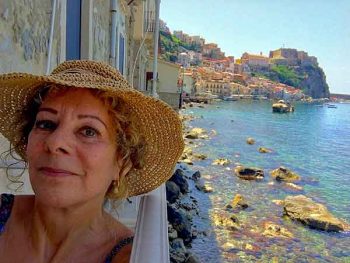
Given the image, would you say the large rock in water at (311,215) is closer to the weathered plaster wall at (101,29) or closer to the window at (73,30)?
the weathered plaster wall at (101,29)

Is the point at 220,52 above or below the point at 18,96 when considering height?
above

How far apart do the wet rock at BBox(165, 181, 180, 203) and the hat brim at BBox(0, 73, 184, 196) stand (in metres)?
13.3

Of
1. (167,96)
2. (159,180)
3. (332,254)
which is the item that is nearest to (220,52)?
(167,96)

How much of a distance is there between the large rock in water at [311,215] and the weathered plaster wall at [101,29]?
10.4 metres

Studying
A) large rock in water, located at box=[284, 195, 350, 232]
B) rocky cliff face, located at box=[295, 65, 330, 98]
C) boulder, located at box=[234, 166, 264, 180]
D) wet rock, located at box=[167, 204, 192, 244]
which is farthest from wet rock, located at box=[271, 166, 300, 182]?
rocky cliff face, located at box=[295, 65, 330, 98]

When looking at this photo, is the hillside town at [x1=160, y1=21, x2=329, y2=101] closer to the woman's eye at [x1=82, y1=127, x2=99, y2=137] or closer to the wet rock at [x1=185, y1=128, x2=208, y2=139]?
the wet rock at [x1=185, y1=128, x2=208, y2=139]

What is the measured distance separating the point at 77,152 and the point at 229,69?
133075 mm

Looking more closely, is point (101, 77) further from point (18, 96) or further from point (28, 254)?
point (28, 254)

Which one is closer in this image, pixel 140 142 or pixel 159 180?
pixel 140 142

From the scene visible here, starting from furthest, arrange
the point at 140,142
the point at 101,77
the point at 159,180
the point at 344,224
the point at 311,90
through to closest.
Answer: the point at 311,90 → the point at 344,224 → the point at 159,180 → the point at 140,142 → the point at 101,77

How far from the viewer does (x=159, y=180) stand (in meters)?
1.64

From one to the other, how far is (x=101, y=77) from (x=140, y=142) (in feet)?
0.99

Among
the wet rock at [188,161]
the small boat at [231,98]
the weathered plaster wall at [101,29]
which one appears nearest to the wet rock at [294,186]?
the wet rock at [188,161]

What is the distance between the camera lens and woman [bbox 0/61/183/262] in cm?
120
